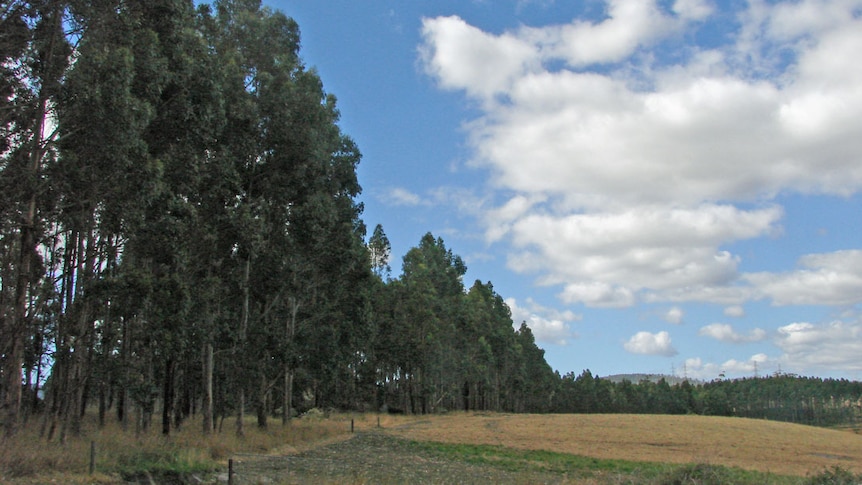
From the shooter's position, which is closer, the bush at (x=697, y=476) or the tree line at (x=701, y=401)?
the bush at (x=697, y=476)

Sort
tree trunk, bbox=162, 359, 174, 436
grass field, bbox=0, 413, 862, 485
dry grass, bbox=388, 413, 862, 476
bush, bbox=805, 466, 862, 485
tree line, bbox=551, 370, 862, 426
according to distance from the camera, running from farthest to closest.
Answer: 1. tree line, bbox=551, 370, 862, 426
2. dry grass, bbox=388, 413, 862, 476
3. tree trunk, bbox=162, 359, 174, 436
4. grass field, bbox=0, 413, 862, 485
5. bush, bbox=805, 466, 862, 485

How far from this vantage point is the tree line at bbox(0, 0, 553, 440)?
18219 mm

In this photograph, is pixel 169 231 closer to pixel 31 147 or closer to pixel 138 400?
pixel 31 147

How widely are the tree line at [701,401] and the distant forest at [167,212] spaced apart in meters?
112

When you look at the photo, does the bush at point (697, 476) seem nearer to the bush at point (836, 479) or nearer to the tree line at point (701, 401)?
the bush at point (836, 479)

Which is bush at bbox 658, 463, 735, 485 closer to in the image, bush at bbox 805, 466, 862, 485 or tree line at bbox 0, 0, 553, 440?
bush at bbox 805, 466, 862, 485

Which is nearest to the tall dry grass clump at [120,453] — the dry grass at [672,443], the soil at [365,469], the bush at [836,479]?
the soil at [365,469]

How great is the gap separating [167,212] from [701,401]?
551ft

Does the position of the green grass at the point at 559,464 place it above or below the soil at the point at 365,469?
below

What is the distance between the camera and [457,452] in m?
34.9

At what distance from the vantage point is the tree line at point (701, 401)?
15225 centimetres

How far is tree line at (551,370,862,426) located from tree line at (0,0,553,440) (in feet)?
399

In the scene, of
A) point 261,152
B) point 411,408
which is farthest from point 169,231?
point 411,408

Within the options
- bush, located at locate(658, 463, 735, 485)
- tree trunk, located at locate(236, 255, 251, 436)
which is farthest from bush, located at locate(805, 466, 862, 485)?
tree trunk, located at locate(236, 255, 251, 436)
